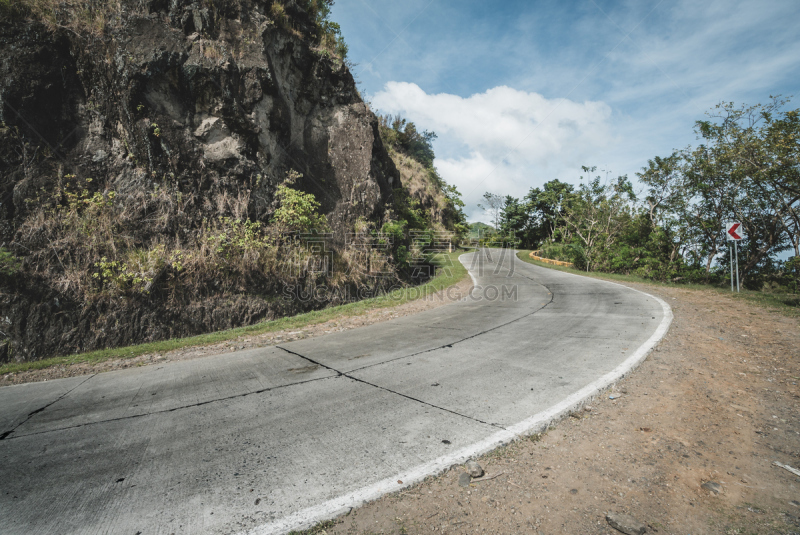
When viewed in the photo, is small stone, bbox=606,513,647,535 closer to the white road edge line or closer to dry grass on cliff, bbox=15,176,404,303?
the white road edge line

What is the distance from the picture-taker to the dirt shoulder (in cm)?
215

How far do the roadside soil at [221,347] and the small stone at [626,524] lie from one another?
6226 mm

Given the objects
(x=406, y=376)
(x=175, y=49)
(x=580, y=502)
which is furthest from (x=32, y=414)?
(x=175, y=49)

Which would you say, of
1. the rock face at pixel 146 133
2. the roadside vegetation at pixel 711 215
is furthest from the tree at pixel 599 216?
the rock face at pixel 146 133

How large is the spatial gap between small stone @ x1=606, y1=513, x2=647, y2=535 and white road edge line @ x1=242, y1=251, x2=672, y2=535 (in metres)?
0.91

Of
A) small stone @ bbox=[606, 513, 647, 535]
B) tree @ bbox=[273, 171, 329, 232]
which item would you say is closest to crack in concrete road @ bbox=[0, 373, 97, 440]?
small stone @ bbox=[606, 513, 647, 535]

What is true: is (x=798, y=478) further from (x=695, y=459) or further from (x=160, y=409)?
(x=160, y=409)

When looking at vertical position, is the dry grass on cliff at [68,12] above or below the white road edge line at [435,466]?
above

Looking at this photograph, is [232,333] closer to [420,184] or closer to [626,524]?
[626,524]

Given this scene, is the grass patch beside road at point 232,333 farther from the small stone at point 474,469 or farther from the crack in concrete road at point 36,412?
the small stone at point 474,469

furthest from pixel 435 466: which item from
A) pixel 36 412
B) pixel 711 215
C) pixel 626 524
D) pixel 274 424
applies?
pixel 711 215

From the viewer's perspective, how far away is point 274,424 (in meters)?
3.45

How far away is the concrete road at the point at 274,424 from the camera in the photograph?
2.36 metres

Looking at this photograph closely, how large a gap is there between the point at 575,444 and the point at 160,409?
14.4ft
